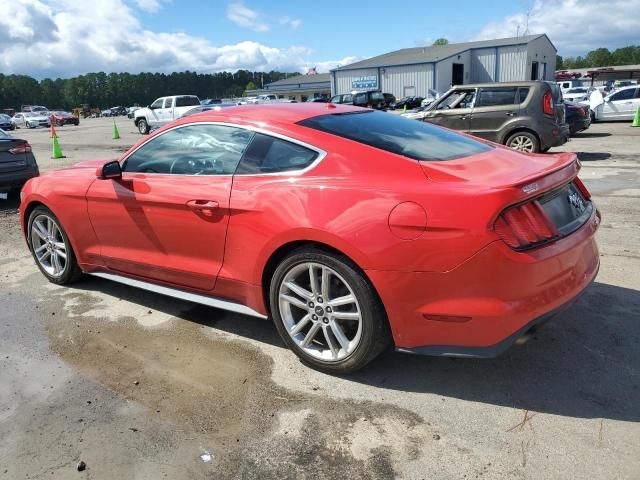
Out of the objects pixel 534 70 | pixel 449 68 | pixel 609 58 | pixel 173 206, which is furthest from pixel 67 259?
pixel 609 58

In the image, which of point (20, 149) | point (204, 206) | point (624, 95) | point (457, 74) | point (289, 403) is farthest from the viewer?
point (457, 74)

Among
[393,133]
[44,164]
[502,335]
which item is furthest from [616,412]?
[44,164]

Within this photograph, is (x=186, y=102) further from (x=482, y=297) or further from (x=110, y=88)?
(x=110, y=88)

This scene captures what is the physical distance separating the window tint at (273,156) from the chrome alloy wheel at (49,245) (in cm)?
229

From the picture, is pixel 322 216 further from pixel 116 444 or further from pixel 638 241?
pixel 638 241

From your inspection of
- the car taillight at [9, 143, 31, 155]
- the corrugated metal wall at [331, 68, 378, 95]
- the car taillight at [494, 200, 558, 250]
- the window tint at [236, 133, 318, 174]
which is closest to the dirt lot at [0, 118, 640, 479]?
the car taillight at [494, 200, 558, 250]

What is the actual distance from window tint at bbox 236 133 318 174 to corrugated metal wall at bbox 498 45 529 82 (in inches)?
2216

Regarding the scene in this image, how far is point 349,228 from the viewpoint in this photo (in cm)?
284

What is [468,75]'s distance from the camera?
58.3 meters

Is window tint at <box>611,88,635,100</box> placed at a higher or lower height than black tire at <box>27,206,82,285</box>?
higher

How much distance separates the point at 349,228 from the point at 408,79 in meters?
56.0

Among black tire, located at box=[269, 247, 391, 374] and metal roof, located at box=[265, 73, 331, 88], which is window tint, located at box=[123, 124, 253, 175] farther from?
metal roof, located at box=[265, 73, 331, 88]

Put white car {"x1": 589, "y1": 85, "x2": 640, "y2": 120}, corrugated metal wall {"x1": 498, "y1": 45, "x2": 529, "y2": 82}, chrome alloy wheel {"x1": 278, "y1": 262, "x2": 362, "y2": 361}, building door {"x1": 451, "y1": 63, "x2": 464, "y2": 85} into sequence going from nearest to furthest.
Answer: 1. chrome alloy wheel {"x1": 278, "y1": 262, "x2": 362, "y2": 361}
2. white car {"x1": 589, "y1": 85, "x2": 640, "y2": 120}
3. corrugated metal wall {"x1": 498, "y1": 45, "x2": 529, "y2": 82}
4. building door {"x1": 451, "y1": 63, "x2": 464, "y2": 85}

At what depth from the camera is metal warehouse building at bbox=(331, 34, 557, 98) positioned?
5428cm
